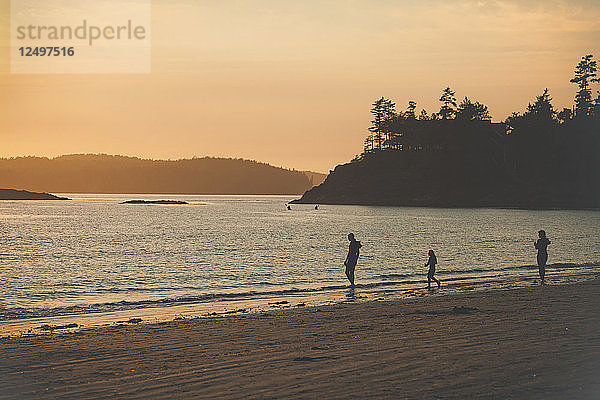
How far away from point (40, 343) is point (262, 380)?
6.45m

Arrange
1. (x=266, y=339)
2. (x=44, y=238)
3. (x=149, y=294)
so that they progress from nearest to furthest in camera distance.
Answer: (x=266, y=339) → (x=149, y=294) → (x=44, y=238)

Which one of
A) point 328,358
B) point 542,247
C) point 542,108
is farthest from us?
point 542,108

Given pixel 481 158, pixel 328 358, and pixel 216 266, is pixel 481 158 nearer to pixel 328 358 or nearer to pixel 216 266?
pixel 216 266

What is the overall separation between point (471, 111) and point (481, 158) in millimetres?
13755

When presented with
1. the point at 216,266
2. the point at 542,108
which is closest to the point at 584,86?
the point at 542,108

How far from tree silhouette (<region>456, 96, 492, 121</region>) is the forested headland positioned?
0.92ft

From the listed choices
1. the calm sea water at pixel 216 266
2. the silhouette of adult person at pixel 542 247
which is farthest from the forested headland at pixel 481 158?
the silhouette of adult person at pixel 542 247

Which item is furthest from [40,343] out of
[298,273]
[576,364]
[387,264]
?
[387,264]

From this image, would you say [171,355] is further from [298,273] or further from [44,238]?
[44,238]

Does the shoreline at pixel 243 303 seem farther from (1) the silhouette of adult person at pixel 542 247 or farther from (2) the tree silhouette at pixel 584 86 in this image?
(2) the tree silhouette at pixel 584 86

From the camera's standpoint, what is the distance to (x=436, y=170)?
177m

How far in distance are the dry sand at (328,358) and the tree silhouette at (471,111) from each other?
162 meters

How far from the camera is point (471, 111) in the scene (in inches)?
6845

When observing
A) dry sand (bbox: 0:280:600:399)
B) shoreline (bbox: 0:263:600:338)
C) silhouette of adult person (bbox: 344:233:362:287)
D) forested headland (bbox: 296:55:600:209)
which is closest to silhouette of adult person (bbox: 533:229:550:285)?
shoreline (bbox: 0:263:600:338)
